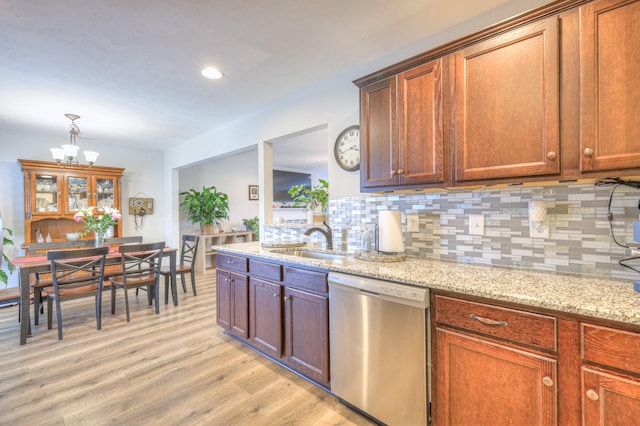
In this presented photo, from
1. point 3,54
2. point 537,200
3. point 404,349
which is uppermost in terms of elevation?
point 3,54

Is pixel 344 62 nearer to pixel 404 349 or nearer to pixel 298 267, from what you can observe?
pixel 298 267

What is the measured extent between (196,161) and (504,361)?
486 cm

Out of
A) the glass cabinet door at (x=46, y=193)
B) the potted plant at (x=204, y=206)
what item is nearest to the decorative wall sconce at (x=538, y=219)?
the potted plant at (x=204, y=206)

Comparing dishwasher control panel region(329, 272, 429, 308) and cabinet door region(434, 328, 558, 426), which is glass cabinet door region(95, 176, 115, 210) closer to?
dishwasher control panel region(329, 272, 429, 308)

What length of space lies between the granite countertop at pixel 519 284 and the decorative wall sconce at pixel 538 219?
0.71 ft

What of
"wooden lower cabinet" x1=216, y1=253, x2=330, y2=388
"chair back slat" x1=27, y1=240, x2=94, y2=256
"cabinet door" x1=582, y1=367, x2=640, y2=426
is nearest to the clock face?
"wooden lower cabinet" x1=216, y1=253, x2=330, y2=388

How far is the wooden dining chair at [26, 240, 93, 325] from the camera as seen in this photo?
308 cm

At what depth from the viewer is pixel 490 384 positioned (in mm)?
1264

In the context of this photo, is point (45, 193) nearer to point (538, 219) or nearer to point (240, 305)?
point (240, 305)

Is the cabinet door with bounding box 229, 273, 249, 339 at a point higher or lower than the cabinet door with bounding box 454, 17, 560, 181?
lower

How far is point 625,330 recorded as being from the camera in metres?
0.99

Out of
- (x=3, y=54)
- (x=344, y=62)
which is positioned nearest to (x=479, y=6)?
(x=344, y=62)

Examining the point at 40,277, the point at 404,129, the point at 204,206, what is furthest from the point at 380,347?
the point at 204,206

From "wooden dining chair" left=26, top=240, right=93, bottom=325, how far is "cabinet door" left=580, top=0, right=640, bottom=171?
4489 millimetres
